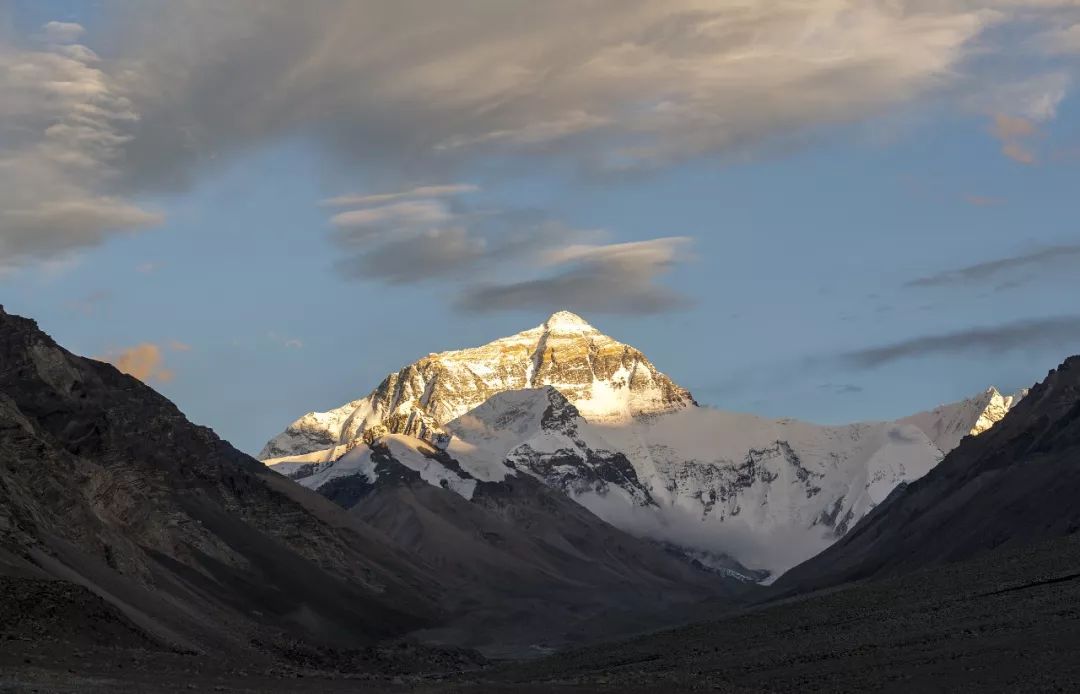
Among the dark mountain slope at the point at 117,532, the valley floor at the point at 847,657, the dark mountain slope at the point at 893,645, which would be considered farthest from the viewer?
the dark mountain slope at the point at 117,532

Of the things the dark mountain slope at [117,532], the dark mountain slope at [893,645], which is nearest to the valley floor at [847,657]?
the dark mountain slope at [893,645]

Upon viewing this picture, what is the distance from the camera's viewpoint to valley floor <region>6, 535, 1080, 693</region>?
70.7 meters

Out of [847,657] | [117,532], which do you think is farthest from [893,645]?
[117,532]

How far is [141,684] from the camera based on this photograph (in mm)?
67562

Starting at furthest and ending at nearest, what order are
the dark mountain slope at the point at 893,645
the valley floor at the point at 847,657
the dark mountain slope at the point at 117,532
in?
the dark mountain slope at the point at 117,532, the dark mountain slope at the point at 893,645, the valley floor at the point at 847,657

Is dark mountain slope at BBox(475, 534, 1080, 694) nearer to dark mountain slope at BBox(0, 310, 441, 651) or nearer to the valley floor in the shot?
the valley floor

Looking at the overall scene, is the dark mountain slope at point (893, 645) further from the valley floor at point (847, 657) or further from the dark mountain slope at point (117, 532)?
the dark mountain slope at point (117, 532)

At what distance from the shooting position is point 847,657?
8725 centimetres

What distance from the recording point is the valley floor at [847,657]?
2783 inches

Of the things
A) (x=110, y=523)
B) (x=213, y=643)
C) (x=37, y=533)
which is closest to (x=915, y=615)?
(x=213, y=643)

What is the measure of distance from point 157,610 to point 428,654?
140 feet

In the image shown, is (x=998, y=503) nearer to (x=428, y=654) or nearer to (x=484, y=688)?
(x=428, y=654)

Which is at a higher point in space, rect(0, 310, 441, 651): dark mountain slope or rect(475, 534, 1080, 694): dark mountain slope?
rect(0, 310, 441, 651): dark mountain slope

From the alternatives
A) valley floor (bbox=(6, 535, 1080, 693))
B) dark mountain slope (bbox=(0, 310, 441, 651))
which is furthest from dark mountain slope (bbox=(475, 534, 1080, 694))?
dark mountain slope (bbox=(0, 310, 441, 651))
